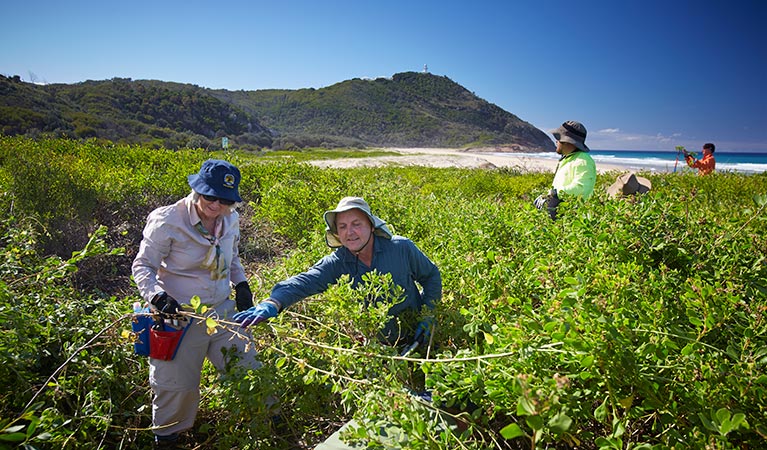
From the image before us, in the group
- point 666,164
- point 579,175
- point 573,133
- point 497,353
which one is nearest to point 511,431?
point 497,353

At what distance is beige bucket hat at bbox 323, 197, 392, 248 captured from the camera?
2268 millimetres

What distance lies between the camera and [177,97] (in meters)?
42.9

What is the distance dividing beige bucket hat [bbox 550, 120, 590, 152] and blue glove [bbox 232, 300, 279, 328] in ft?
9.89

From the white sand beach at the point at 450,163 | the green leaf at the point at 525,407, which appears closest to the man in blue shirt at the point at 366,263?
the green leaf at the point at 525,407

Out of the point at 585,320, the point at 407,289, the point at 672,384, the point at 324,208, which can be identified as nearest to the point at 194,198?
the point at 407,289

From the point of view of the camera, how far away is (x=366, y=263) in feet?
7.84

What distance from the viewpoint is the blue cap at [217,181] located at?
7.43ft

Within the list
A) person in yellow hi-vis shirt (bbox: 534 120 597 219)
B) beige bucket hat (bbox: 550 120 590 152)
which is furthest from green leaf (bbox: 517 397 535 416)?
beige bucket hat (bbox: 550 120 590 152)

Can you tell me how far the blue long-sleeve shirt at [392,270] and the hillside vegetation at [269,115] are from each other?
11667 mm

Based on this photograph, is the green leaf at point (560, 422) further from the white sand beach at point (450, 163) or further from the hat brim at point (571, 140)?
the white sand beach at point (450, 163)

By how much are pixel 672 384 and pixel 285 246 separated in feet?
16.0

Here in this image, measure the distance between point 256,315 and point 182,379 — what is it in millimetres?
713

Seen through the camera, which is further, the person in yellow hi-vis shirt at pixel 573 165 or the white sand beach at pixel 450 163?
the white sand beach at pixel 450 163

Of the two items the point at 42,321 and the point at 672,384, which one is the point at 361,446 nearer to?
the point at 672,384
